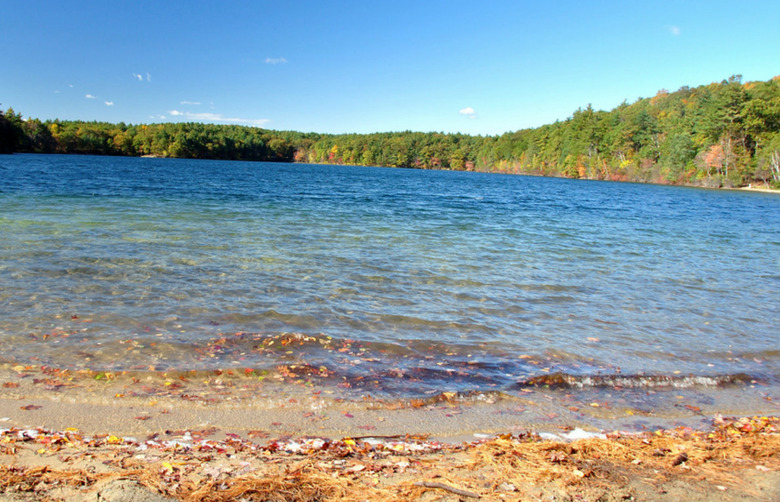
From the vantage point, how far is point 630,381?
5.94 metres

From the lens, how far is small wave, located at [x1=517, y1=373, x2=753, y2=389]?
578 centimetres

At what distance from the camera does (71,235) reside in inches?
532

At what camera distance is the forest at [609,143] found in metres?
74.5

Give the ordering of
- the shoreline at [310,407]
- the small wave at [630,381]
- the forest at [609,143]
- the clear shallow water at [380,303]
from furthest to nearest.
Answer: the forest at [609,143]
the clear shallow water at [380,303]
the small wave at [630,381]
the shoreline at [310,407]

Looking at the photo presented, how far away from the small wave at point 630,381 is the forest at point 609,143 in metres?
80.9

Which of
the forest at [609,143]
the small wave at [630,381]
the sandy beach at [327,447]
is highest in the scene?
the forest at [609,143]

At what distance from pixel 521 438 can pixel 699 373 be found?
3633 mm

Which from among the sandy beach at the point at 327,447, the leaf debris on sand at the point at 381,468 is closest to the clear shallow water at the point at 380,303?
the sandy beach at the point at 327,447

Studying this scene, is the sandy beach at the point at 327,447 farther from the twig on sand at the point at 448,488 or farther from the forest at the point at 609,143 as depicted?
the forest at the point at 609,143

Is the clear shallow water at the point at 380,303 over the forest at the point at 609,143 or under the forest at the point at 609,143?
under

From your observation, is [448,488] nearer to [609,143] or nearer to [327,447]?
[327,447]

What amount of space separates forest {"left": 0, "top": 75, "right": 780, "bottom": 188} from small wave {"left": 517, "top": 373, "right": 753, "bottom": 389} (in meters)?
80.9

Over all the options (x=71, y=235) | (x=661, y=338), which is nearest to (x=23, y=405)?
(x=661, y=338)

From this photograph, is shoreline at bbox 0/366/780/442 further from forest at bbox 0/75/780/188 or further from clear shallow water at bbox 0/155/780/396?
forest at bbox 0/75/780/188
